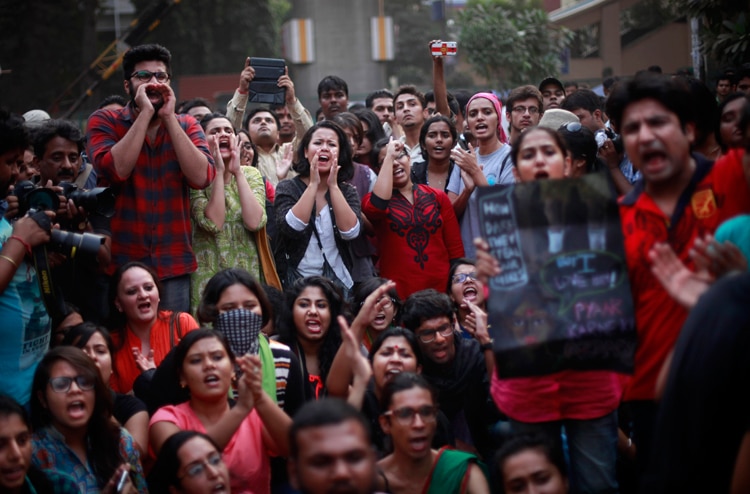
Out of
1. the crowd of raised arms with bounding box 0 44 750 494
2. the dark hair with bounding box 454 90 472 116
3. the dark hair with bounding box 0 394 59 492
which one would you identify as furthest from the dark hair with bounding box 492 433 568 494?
the dark hair with bounding box 454 90 472 116

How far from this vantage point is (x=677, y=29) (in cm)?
2380

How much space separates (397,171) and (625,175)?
1557 mm

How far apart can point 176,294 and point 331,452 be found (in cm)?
272

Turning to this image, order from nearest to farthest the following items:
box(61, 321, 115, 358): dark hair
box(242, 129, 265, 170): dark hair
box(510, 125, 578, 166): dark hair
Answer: box(510, 125, 578, 166): dark hair
box(61, 321, 115, 358): dark hair
box(242, 129, 265, 170): dark hair

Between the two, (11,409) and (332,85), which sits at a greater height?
(332,85)

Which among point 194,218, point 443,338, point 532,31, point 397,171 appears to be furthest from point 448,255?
point 532,31

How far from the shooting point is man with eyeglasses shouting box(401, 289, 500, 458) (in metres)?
5.40

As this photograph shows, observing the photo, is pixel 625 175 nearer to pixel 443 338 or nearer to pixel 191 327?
pixel 443 338

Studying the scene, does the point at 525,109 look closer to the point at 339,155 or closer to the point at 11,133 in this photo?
the point at 339,155

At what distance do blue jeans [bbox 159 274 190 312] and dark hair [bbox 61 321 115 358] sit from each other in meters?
0.60

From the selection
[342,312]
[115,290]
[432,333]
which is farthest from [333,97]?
[115,290]

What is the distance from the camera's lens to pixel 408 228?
6371 mm

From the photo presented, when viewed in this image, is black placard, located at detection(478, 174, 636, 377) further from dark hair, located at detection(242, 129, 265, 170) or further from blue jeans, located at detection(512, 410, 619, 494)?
dark hair, located at detection(242, 129, 265, 170)

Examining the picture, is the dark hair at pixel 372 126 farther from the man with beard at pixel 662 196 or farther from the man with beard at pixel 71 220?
the man with beard at pixel 662 196
